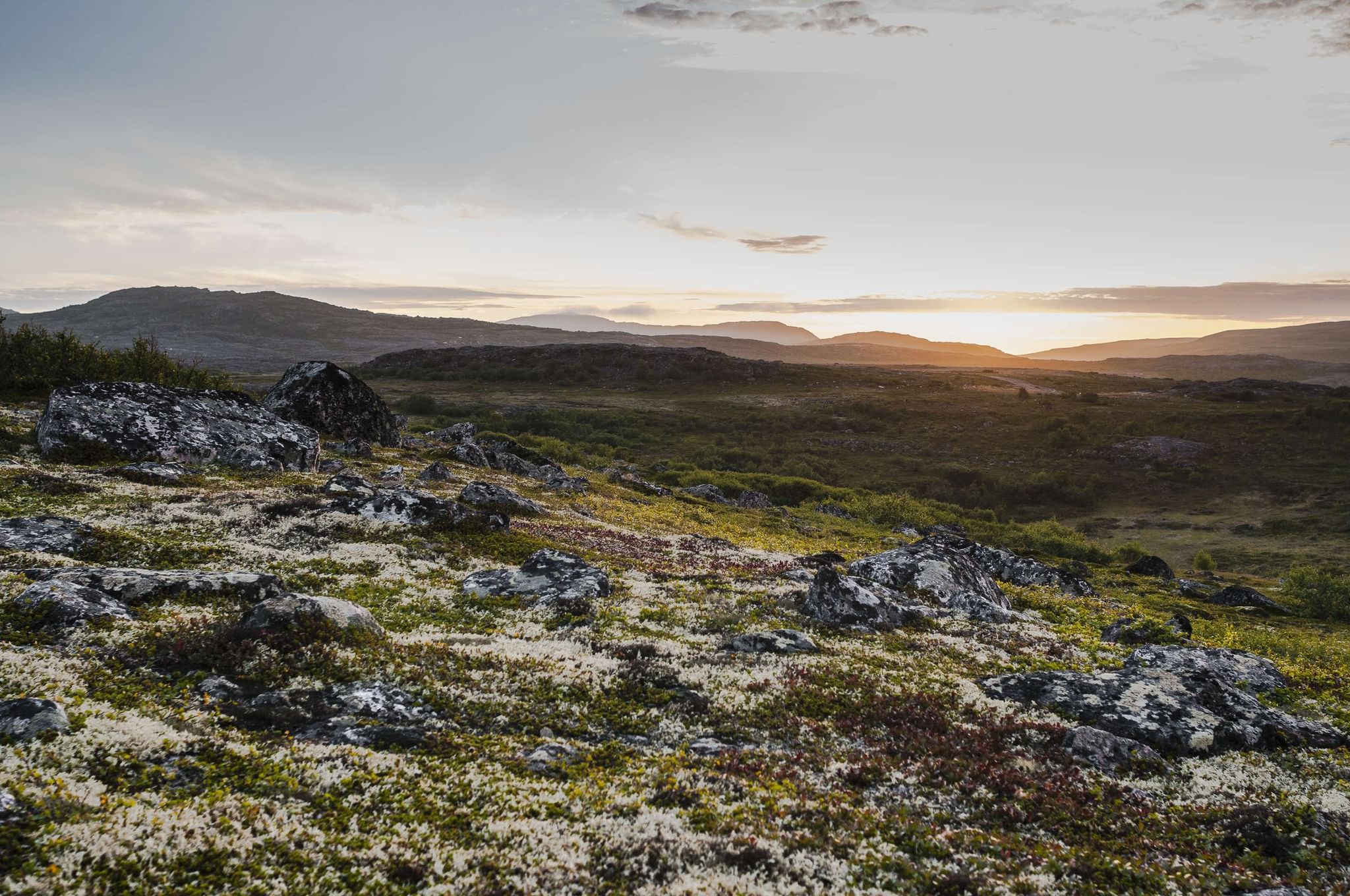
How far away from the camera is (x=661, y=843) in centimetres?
915

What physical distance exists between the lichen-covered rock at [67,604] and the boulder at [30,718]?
4774 mm

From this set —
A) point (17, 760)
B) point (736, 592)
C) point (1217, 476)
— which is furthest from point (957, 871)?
point (1217, 476)

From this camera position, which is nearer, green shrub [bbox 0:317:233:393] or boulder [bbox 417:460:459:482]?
boulder [bbox 417:460:459:482]

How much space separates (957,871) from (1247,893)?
12.2ft

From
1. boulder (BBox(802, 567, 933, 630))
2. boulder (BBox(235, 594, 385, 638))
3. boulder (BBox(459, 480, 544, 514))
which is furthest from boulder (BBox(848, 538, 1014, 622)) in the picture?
boulder (BBox(235, 594, 385, 638))

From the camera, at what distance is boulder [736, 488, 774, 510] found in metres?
58.2

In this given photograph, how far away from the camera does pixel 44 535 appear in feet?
63.6

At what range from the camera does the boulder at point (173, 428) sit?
3253 centimetres

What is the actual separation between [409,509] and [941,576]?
873 inches

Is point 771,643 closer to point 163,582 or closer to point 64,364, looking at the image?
point 163,582

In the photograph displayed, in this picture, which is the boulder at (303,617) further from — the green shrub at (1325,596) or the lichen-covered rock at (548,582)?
the green shrub at (1325,596)

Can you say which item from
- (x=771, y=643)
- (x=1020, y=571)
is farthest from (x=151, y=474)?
(x=1020, y=571)

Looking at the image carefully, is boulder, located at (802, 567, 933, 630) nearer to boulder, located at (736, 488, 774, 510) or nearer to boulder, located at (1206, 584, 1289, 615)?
boulder, located at (1206, 584, 1289, 615)

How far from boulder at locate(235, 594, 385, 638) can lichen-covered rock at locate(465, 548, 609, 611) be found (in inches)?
221
